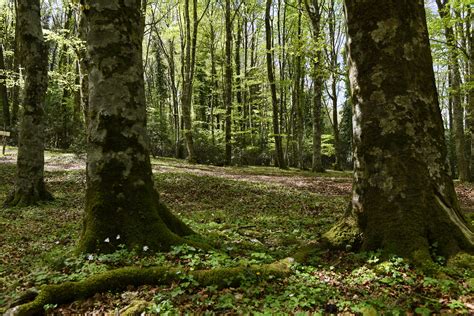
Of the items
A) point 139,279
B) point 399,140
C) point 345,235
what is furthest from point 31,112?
point 399,140

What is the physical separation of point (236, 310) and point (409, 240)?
2.23 m

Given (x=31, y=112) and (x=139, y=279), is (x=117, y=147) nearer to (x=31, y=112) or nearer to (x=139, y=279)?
(x=139, y=279)

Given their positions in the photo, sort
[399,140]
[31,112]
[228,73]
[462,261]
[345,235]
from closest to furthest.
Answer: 1. [462,261]
2. [399,140]
3. [345,235]
4. [31,112]
5. [228,73]

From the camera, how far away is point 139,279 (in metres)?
4.01

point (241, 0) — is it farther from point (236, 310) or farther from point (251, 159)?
point (236, 310)

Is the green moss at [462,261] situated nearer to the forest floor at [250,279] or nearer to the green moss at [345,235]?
the forest floor at [250,279]

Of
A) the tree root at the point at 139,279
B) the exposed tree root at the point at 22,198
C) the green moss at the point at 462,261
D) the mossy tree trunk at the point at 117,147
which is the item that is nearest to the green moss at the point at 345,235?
the tree root at the point at 139,279

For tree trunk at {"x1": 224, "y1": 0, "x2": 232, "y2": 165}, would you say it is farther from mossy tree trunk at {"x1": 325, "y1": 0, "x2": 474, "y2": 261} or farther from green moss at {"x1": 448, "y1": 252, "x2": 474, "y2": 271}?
green moss at {"x1": 448, "y1": 252, "x2": 474, "y2": 271}

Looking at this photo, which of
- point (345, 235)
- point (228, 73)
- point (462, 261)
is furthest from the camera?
point (228, 73)

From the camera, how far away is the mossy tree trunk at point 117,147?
4984 mm

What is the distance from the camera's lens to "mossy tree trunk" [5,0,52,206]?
1027 cm

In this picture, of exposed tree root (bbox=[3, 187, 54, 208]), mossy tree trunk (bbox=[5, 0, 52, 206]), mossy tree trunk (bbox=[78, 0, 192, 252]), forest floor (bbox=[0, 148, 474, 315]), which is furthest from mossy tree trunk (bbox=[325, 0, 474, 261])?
mossy tree trunk (bbox=[5, 0, 52, 206])

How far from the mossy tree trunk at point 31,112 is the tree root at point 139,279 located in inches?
300

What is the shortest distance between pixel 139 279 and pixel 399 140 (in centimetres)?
354
